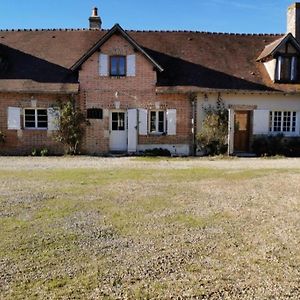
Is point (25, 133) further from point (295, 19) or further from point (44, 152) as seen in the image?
point (295, 19)

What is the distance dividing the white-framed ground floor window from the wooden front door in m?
1.07

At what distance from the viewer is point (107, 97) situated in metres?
18.3

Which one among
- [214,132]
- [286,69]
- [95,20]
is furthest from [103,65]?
[286,69]

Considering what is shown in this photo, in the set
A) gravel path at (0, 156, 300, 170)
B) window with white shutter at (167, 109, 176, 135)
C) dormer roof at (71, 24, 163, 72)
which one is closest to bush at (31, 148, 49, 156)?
gravel path at (0, 156, 300, 170)

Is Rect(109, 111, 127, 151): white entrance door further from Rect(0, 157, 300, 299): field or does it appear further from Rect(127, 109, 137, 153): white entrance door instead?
Rect(0, 157, 300, 299): field

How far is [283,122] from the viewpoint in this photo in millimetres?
19156

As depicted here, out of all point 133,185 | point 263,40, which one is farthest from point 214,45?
point 133,185

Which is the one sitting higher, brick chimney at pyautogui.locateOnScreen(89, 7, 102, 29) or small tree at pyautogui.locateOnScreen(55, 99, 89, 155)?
brick chimney at pyautogui.locateOnScreen(89, 7, 102, 29)

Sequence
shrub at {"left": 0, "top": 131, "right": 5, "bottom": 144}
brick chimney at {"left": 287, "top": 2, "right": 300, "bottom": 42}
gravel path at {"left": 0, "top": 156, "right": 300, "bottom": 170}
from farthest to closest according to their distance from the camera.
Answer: brick chimney at {"left": 287, "top": 2, "right": 300, "bottom": 42} → shrub at {"left": 0, "top": 131, "right": 5, "bottom": 144} → gravel path at {"left": 0, "top": 156, "right": 300, "bottom": 170}

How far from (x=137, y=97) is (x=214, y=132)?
375 cm

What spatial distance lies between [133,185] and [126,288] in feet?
19.7

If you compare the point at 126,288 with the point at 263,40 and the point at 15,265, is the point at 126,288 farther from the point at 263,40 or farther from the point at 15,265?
the point at 263,40

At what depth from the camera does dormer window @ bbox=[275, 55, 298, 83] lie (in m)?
19.2

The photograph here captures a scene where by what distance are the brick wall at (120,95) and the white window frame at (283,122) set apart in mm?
3911
